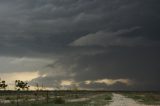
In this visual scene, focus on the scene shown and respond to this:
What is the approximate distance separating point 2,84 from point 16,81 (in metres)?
10.9

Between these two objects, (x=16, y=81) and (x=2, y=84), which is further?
(x=16, y=81)

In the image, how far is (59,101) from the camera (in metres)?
82.2

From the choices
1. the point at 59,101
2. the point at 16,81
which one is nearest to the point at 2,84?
the point at 16,81

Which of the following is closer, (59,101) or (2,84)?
(59,101)

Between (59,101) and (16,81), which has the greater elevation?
(16,81)

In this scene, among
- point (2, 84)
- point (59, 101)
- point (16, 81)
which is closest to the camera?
point (59, 101)

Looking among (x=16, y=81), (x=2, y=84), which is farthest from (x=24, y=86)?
(x=2, y=84)

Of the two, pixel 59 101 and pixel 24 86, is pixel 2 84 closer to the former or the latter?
pixel 24 86

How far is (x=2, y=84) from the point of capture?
132000mm

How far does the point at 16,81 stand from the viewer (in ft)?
468

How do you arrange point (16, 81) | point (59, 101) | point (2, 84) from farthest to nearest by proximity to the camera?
point (16, 81) → point (2, 84) → point (59, 101)

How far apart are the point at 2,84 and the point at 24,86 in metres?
19.5

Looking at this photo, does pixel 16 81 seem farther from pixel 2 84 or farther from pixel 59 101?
pixel 59 101

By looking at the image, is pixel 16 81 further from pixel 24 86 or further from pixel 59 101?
pixel 59 101
